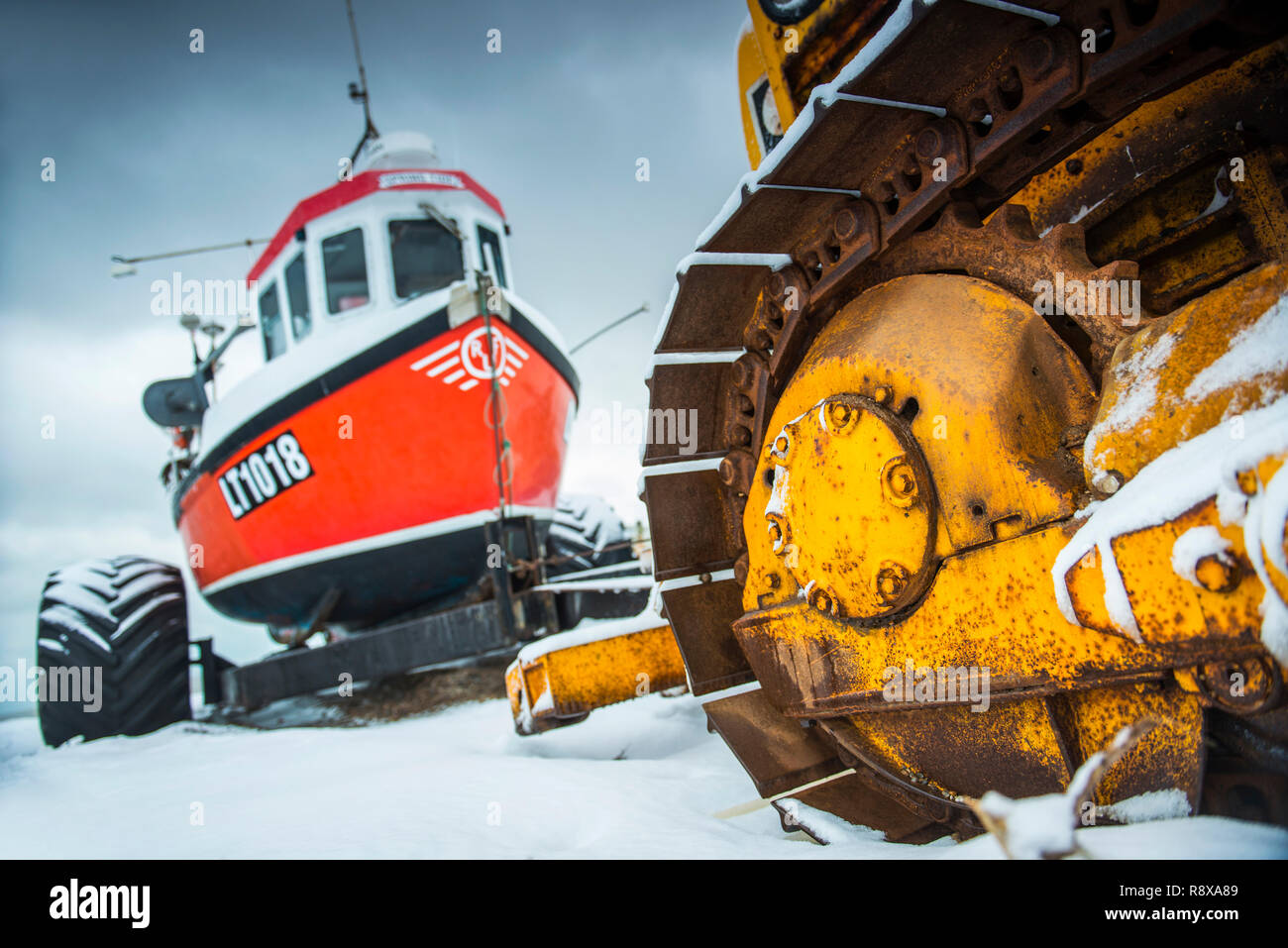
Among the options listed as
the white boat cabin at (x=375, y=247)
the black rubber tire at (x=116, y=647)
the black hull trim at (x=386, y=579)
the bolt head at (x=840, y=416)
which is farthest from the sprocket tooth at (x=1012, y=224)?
the black rubber tire at (x=116, y=647)

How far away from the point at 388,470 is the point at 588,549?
305 cm

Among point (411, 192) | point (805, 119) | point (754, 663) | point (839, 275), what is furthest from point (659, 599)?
point (411, 192)

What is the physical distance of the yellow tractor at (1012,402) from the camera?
35.6 inches

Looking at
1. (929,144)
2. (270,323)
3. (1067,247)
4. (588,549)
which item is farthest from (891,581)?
(588,549)

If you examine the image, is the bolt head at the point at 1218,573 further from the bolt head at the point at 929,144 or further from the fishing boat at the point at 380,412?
the fishing boat at the point at 380,412

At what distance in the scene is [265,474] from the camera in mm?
4875

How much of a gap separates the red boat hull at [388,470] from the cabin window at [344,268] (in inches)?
35.8

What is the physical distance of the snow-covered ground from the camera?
1369mm

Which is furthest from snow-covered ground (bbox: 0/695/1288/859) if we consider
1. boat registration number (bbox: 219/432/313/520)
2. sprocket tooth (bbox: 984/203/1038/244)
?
boat registration number (bbox: 219/432/313/520)

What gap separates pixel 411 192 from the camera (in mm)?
5098

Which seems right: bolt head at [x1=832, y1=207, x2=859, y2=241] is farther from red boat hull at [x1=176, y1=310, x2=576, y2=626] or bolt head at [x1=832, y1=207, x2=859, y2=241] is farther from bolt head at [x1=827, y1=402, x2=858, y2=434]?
red boat hull at [x1=176, y1=310, x2=576, y2=626]

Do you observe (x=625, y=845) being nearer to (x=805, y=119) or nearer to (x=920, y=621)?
(x=920, y=621)

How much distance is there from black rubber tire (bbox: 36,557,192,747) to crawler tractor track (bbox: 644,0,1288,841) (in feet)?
15.2
